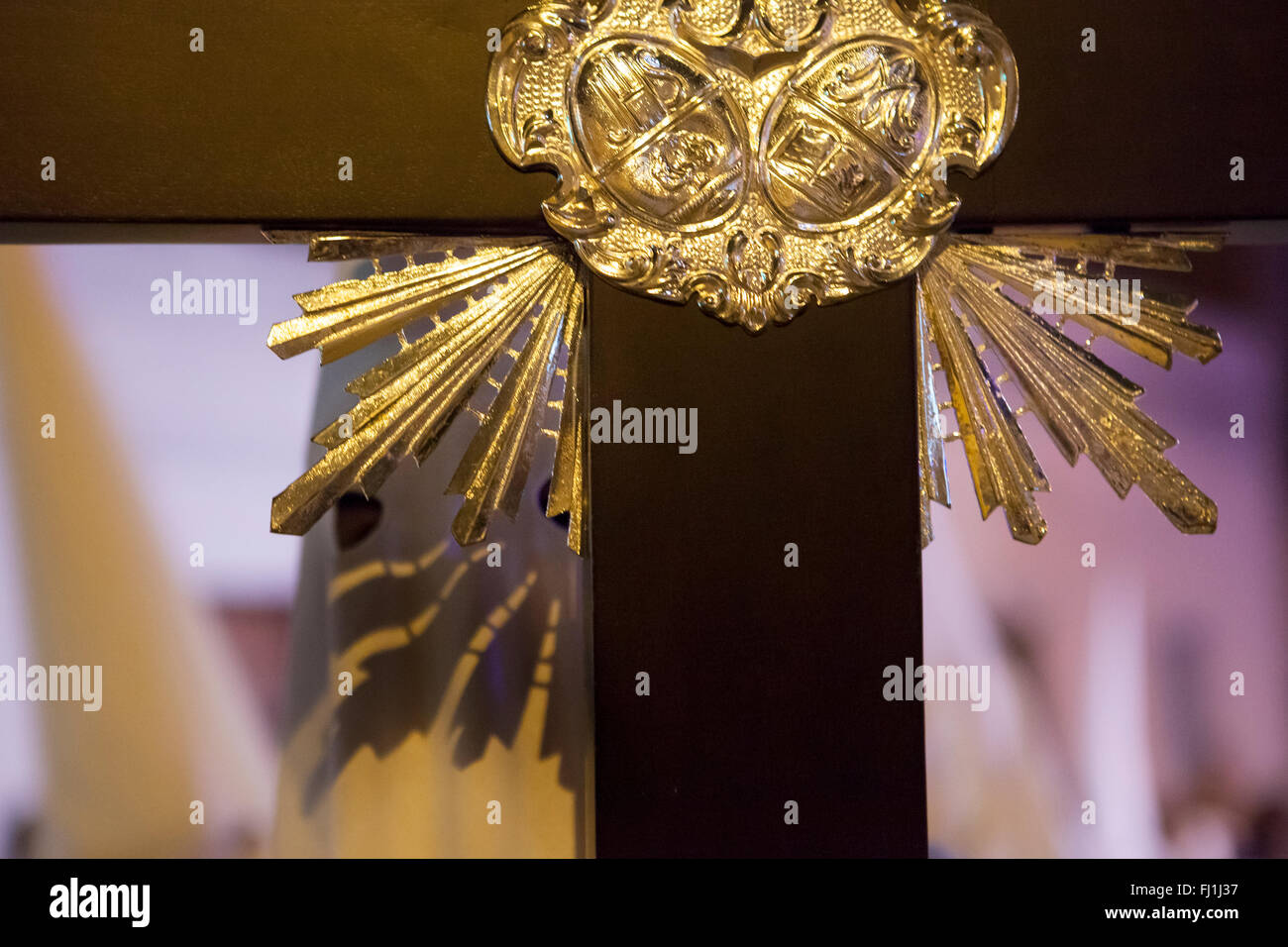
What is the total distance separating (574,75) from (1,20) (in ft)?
2.47

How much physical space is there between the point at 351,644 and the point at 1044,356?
108cm

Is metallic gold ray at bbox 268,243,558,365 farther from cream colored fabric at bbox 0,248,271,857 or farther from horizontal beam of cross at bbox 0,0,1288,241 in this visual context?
cream colored fabric at bbox 0,248,271,857

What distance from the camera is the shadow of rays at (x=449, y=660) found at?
159 cm

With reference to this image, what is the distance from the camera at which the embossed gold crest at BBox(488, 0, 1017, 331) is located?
138 centimetres

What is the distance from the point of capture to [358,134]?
1.40 m

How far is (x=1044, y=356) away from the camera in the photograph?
4.69 ft

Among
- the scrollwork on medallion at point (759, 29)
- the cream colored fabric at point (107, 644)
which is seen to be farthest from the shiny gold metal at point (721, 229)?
the cream colored fabric at point (107, 644)

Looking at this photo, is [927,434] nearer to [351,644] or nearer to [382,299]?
[382,299]

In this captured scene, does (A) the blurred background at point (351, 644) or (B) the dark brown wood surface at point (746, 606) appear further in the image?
(A) the blurred background at point (351, 644)

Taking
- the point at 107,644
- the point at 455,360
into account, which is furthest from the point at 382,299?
the point at 107,644

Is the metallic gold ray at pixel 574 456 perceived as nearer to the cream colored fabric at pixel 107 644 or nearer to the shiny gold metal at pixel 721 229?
the shiny gold metal at pixel 721 229

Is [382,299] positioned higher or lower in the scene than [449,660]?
higher

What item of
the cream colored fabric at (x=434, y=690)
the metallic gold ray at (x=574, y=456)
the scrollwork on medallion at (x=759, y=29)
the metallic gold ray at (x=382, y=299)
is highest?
the scrollwork on medallion at (x=759, y=29)
